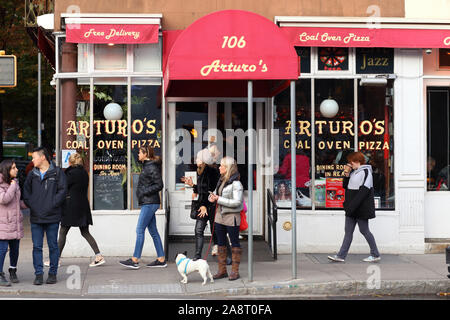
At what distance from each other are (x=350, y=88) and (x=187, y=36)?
418 cm

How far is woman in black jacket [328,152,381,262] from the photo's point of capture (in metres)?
10.6

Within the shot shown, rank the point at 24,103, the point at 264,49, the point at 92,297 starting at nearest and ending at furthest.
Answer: the point at 92,297 → the point at 264,49 → the point at 24,103

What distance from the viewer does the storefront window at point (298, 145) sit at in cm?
1199

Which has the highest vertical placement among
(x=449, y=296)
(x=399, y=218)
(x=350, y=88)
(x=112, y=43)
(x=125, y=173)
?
(x=112, y=43)

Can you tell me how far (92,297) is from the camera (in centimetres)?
838

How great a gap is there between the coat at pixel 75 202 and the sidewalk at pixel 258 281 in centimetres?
80

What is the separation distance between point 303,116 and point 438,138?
288 centimetres

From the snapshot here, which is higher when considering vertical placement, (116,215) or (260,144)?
(260,144)

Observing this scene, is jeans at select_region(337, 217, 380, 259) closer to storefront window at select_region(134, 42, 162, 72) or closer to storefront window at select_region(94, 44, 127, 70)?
storefront window at select_region(134, 42, 162, 72)

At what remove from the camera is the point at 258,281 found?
912 centimetres

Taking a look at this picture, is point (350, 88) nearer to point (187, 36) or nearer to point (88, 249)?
point (187, 36)

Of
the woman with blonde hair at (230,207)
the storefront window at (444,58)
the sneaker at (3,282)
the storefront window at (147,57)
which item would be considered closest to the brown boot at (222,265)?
the woman with blonde hair at (230,207)

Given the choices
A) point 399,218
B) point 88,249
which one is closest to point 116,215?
point 88,249

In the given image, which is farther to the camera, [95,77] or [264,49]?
[95,77]
